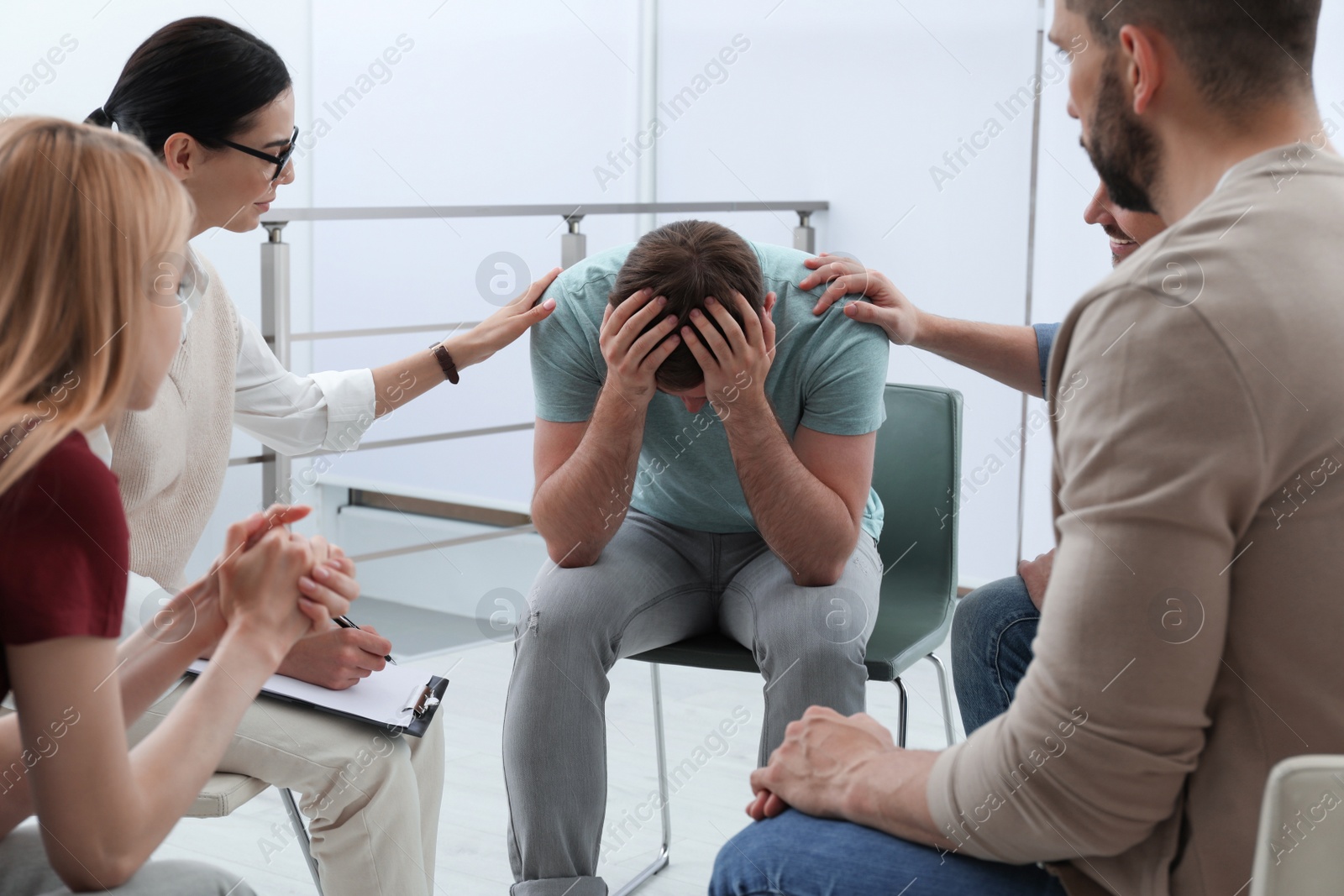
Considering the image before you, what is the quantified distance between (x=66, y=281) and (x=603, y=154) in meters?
3.19

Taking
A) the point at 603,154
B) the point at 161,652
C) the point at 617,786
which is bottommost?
the point at 617,786


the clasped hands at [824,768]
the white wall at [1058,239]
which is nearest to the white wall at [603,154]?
the white wall at [1058,239]

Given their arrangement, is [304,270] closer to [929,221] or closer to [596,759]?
[929,221]

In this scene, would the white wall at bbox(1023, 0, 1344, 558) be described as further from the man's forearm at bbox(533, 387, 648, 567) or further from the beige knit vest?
the beige knit vest

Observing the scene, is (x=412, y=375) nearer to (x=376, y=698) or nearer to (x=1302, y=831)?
(x=376, y=698)

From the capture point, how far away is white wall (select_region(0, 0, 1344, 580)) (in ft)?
10.5

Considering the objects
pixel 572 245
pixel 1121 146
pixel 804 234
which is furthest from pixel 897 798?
pixel 804 234

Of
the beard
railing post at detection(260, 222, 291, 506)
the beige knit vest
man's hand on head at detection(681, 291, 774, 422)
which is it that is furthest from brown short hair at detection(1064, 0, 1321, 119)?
railing post at detection(260, 222, 291, 506)

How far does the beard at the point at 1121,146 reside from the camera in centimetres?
84

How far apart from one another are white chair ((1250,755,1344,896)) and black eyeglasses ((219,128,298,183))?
1.28 m

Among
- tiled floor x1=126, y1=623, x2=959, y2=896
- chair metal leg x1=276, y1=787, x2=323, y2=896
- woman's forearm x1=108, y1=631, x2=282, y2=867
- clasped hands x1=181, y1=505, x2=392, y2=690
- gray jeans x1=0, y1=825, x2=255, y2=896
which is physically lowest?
tiled floor x1=126, y1=623, x2=959, y2=896

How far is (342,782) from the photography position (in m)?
1.22

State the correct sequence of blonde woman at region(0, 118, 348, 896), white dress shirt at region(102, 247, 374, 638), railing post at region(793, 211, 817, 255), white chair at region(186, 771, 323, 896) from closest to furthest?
1. blonde woman at region(0, 118, 348, 896)
2. white chair at region(186, 771, 323, 896)
3. white dress shirt at region(102, 247, 374, 638)
4. railing post at region(793, 211, 817, 255)

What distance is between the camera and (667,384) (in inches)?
58.7
